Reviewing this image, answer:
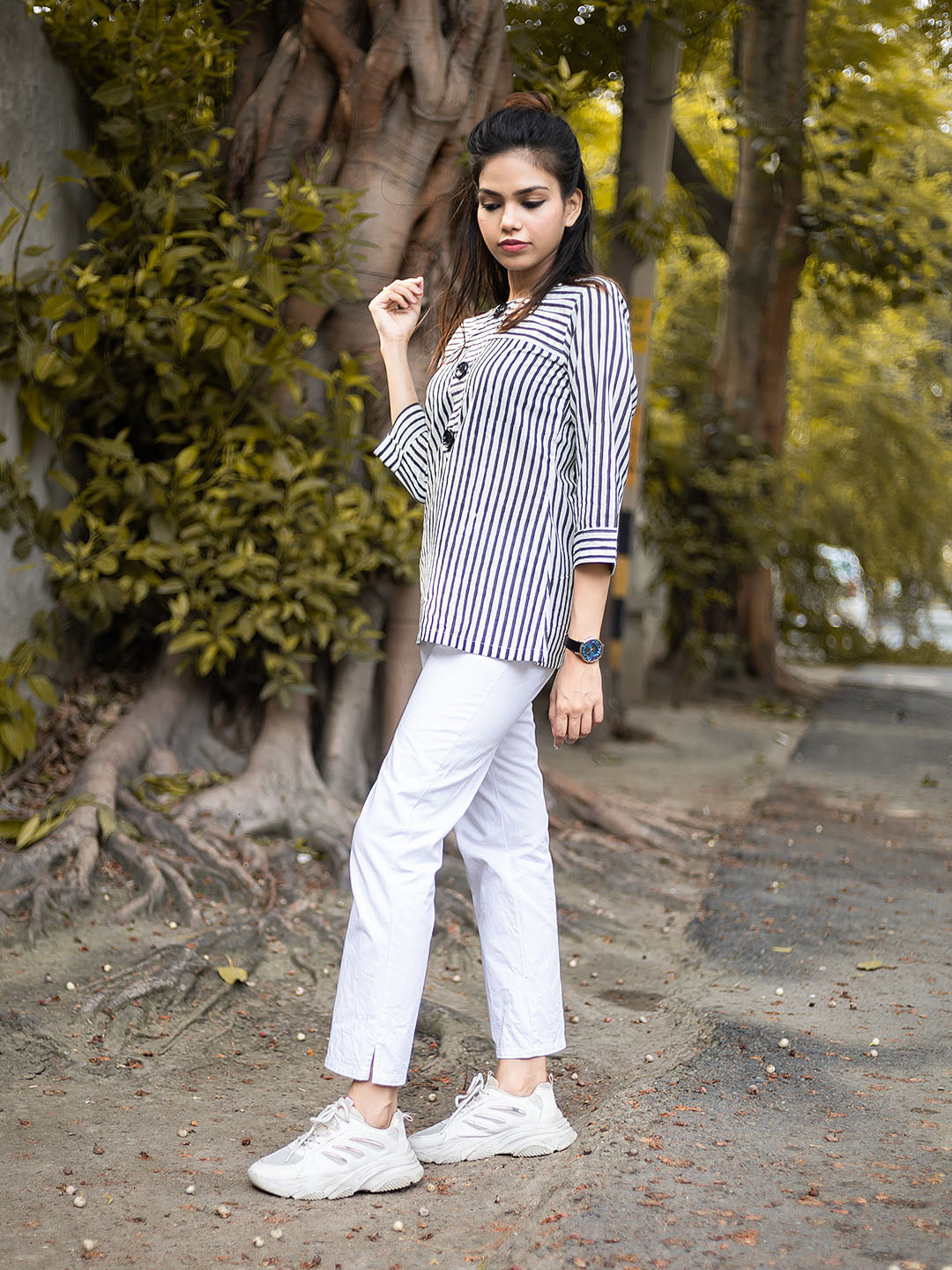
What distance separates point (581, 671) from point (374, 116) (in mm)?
2971

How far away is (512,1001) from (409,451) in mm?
1120

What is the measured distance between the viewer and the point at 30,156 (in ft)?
14.2

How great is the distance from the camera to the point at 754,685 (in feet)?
37.1

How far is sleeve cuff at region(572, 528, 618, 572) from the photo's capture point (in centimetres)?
232

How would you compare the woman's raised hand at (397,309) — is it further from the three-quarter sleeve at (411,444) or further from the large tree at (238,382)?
the large tree at (238,382)

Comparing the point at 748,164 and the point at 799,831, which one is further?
the point at 748,164

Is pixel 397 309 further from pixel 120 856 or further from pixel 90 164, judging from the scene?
pixel 120 856

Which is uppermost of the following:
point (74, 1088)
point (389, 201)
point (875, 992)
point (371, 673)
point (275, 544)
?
point (389, 201)

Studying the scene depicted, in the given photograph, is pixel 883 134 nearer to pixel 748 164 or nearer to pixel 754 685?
pixel 748 164

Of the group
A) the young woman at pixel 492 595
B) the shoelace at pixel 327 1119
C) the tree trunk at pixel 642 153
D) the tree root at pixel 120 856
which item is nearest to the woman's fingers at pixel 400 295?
the young woman at pixel 492 595

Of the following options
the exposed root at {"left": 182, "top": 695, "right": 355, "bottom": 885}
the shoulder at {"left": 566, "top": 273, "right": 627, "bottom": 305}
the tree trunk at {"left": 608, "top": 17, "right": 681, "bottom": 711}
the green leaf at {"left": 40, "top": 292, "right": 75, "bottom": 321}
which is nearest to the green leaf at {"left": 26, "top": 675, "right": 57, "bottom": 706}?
the exposed root at {"left": 182, "top": 695, "right": 355, "bottom": 885}

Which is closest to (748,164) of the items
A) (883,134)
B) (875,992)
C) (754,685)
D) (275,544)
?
(883,134)

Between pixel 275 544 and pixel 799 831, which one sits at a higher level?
pixel 275 544

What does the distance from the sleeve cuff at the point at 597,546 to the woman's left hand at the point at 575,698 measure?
0.18 meters
